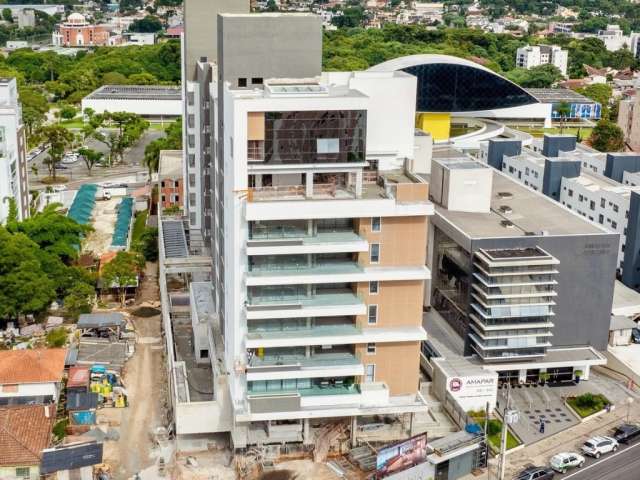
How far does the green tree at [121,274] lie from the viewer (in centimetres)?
4459

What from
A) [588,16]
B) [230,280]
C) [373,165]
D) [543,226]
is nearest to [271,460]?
[230,280]

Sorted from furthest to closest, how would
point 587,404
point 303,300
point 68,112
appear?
point 68,112 → point 587,404 → point 303,300

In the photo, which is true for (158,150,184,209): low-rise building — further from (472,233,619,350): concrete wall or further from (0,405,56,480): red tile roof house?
(472,233,619,350): concrete wall

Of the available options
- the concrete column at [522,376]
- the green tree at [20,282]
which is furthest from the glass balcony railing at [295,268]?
the green tree at [20,282]

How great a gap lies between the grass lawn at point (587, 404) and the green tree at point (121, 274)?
2113cm

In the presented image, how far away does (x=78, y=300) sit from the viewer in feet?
138

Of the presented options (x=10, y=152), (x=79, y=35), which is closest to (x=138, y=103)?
(x=10, y=152)

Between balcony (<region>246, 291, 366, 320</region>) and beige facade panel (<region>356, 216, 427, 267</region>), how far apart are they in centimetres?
144

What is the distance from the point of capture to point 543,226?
128ft

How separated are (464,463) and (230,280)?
386 inches

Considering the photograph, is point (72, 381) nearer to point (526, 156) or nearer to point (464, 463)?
point (464, 463)

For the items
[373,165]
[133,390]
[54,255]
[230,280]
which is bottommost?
[133,390]

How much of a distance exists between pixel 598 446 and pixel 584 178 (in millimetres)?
24188

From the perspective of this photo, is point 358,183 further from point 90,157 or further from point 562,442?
point 90,157
